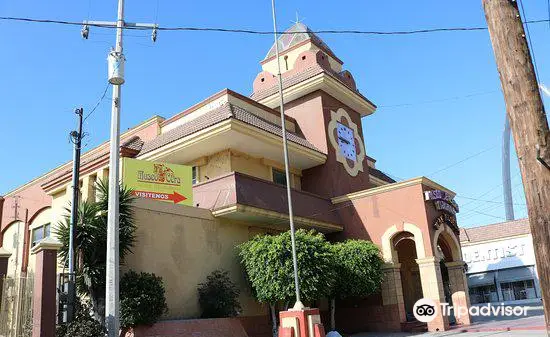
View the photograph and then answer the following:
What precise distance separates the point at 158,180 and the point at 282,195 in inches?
214

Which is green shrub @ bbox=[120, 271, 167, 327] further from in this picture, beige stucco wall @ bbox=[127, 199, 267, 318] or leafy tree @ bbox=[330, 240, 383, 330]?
leafy tree @ bbox=[330, 240, 383, 330]

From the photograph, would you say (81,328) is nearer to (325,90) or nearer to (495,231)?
(325,90)

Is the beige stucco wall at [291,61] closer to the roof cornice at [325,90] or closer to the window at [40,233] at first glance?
the roof cornice at [325,90]

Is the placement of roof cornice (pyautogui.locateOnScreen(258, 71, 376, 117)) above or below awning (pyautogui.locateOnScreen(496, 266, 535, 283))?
above

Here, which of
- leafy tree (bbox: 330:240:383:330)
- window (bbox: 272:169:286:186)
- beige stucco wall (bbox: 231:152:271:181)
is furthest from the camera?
window (bbox: 272:169:286:186)

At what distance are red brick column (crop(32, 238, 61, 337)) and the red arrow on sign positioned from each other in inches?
228

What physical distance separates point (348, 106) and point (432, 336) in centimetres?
1389

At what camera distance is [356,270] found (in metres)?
20.1

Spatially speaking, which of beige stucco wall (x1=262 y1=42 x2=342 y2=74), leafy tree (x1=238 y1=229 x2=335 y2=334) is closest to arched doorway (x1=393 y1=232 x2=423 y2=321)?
beige stucco wall (x1=262 y1=42 x2=342 y2=74)

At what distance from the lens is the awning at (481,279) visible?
1778 inches

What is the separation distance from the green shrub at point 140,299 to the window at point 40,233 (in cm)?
1589

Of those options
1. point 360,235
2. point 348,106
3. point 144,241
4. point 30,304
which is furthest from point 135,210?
point 348,106

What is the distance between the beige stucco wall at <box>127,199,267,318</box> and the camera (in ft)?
53.7

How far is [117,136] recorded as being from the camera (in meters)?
12.0
